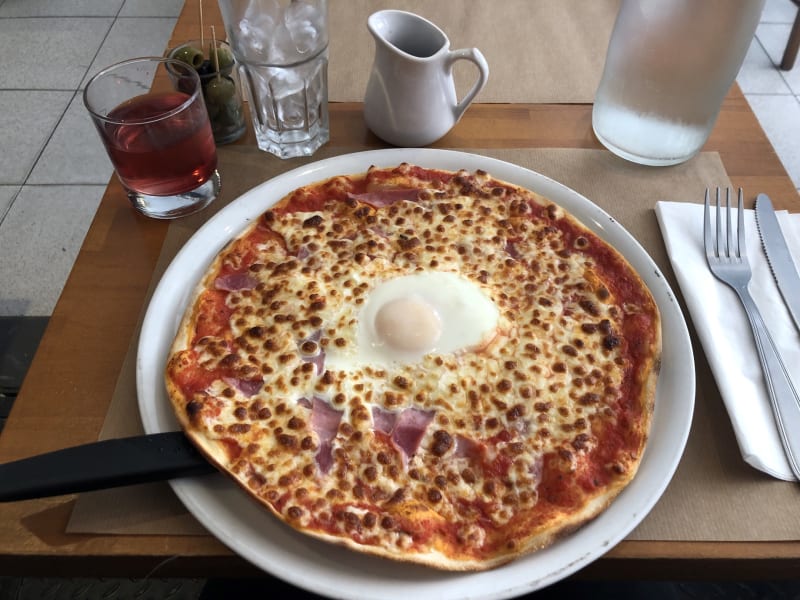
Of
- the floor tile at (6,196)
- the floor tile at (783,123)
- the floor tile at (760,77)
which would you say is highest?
the floor tile at (760,77)

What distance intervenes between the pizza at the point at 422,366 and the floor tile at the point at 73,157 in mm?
1826

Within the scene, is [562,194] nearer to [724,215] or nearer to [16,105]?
[724,215]

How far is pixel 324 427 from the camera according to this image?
0.90m

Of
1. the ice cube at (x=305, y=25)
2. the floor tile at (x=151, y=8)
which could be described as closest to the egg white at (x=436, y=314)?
the ice cube at (x=305, y=25)

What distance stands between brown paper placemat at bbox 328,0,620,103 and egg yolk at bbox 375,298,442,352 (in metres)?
0.70

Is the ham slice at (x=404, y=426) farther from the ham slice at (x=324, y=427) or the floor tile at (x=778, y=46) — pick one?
the floor tile at (x=778, y=46)

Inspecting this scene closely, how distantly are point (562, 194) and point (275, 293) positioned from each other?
561 millimetres

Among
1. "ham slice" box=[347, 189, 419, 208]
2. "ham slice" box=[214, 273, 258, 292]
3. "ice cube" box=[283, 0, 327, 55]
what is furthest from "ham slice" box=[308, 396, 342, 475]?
"ice cube" box=[283, 0, 327, 55]

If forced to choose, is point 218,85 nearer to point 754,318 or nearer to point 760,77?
point 754,318

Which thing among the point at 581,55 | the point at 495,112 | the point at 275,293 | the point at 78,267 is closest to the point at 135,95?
the point at 78,267

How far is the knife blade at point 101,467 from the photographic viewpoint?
758 millimetres

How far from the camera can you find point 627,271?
107 cm

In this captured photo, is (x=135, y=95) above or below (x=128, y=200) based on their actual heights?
above

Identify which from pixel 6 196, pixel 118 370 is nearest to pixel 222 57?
pixel 118 370
